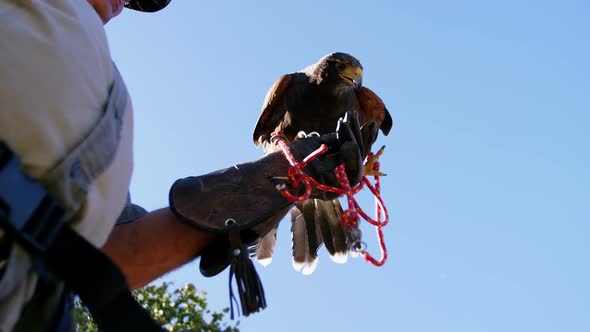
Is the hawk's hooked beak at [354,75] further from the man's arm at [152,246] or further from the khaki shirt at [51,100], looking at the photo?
the khaki shirt at [51,100]

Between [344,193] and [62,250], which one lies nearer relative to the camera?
[62,250]

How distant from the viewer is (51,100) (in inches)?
52.4

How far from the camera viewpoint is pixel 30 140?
4.20ft

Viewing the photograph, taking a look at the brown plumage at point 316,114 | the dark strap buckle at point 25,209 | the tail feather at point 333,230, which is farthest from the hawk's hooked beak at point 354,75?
the dark strap buckle at point 25,209

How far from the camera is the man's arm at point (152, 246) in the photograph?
2340 mm

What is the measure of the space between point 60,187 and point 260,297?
1.07 m

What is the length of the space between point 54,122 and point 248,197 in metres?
1.29

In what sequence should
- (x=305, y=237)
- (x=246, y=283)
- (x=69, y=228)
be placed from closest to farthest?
1. (x=69, y=228)
2. (x=246, y=283)
3. (x=305, y=237)

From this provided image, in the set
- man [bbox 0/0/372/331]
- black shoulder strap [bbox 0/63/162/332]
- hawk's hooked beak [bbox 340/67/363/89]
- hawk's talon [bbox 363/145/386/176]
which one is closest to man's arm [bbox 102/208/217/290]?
man [bbox 0/0/372/331]

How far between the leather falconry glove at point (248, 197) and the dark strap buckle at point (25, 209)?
42.1 inches

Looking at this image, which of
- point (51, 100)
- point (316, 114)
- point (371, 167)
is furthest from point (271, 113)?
point (51, 100)

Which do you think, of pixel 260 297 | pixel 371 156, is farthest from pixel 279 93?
pixel 260 297

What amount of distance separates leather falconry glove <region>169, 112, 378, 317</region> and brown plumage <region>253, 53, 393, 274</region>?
1.41m

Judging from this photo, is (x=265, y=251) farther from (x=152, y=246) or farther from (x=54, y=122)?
(x=54, y=122)
